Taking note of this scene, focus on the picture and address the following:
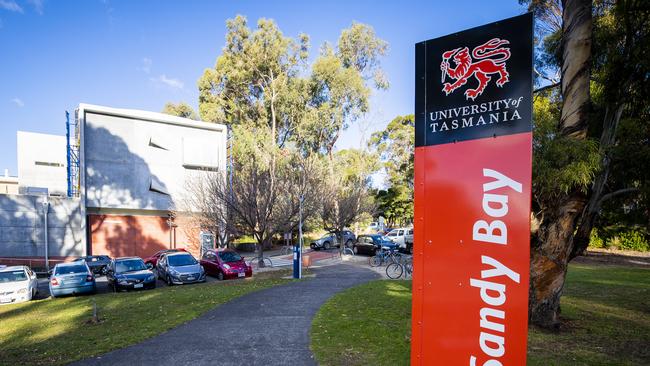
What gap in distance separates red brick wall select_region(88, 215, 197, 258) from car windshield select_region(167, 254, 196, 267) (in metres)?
12.2

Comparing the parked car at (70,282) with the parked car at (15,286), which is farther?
the parked car at (70,282)

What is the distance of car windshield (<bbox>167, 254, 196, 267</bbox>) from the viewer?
18109 millimetres

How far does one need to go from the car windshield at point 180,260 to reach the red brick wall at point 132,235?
12.2m

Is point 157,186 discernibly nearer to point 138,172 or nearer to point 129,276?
→ point 138,172

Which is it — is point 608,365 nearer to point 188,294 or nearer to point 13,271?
point 188,294

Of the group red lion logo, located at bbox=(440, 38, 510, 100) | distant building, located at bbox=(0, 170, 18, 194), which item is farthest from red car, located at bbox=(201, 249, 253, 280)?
distant building, located at bbox=(0, 170, 18, 194)

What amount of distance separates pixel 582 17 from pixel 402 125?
35.7 meters

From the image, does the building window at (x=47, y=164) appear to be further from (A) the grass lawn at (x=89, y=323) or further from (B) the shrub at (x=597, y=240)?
(B) the shrub at (x=597, y=240)

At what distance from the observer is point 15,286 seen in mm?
14703

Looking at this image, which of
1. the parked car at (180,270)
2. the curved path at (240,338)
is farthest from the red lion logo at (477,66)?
the parked car at (180,270)

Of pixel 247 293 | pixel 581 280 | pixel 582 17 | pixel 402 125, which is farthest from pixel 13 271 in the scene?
pixel 402 125

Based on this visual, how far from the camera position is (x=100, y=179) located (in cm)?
2716

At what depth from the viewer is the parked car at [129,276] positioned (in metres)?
16.0

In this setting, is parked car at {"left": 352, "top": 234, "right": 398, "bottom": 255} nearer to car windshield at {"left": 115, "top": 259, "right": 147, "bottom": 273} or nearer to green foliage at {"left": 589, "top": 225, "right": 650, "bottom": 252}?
green foliage at {"left": 589, "top": 225, "right": 650, "bottom": 252}
